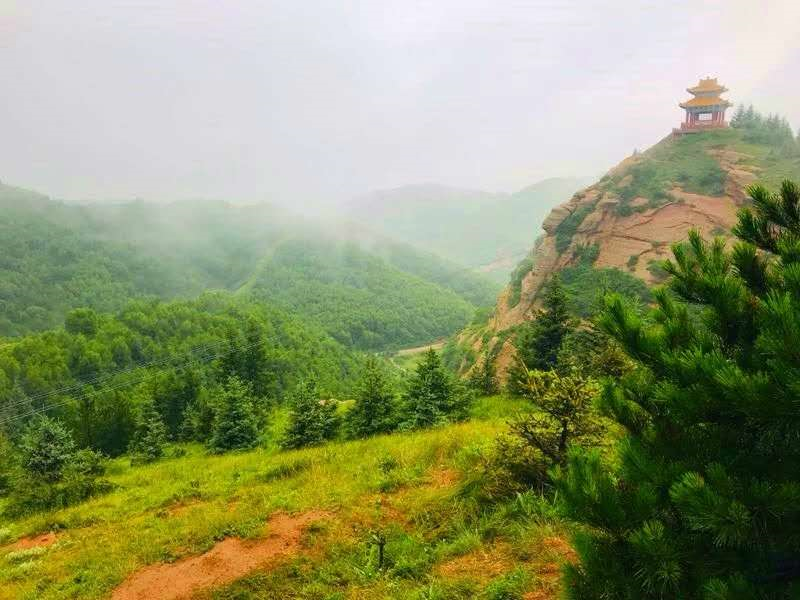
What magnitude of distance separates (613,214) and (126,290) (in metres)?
156

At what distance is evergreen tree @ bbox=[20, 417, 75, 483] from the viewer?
16.5 m

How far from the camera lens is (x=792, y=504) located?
2.26 metres

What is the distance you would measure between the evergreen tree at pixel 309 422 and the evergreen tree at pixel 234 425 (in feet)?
14.0

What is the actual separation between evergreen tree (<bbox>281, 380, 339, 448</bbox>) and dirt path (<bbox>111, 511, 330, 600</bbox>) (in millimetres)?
8272

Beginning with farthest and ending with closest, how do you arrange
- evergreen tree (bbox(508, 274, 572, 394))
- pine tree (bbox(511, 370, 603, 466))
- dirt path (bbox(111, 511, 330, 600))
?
evergreen tree (bbox(508, 274, 572, 394)), dirt path (bbox(111, 511, 330, 600)), pine tree (bbox(511, 370, 603, 466))

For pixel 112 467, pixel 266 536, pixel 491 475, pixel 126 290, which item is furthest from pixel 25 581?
pixel 126 290

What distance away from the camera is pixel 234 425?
2100 cm

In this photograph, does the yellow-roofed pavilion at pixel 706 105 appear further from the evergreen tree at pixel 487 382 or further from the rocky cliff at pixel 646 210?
the evergreen tree at pixel 487 382

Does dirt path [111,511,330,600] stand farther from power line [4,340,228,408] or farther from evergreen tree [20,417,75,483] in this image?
power line [4,340,228,408]

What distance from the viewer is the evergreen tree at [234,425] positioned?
815 inches

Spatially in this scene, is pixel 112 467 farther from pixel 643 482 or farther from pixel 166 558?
pixel 643 482

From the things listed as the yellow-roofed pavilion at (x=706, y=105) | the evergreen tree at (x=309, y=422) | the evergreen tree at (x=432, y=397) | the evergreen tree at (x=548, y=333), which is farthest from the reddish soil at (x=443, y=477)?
the yellow-roofed pavilion at (x=706, y=105)

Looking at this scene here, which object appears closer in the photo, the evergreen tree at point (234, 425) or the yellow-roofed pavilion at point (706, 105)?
the evergreen tree at point (234, 425)

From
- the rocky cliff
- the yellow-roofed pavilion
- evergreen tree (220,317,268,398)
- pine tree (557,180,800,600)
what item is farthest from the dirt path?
Result: the yellow-roofed pavilion
